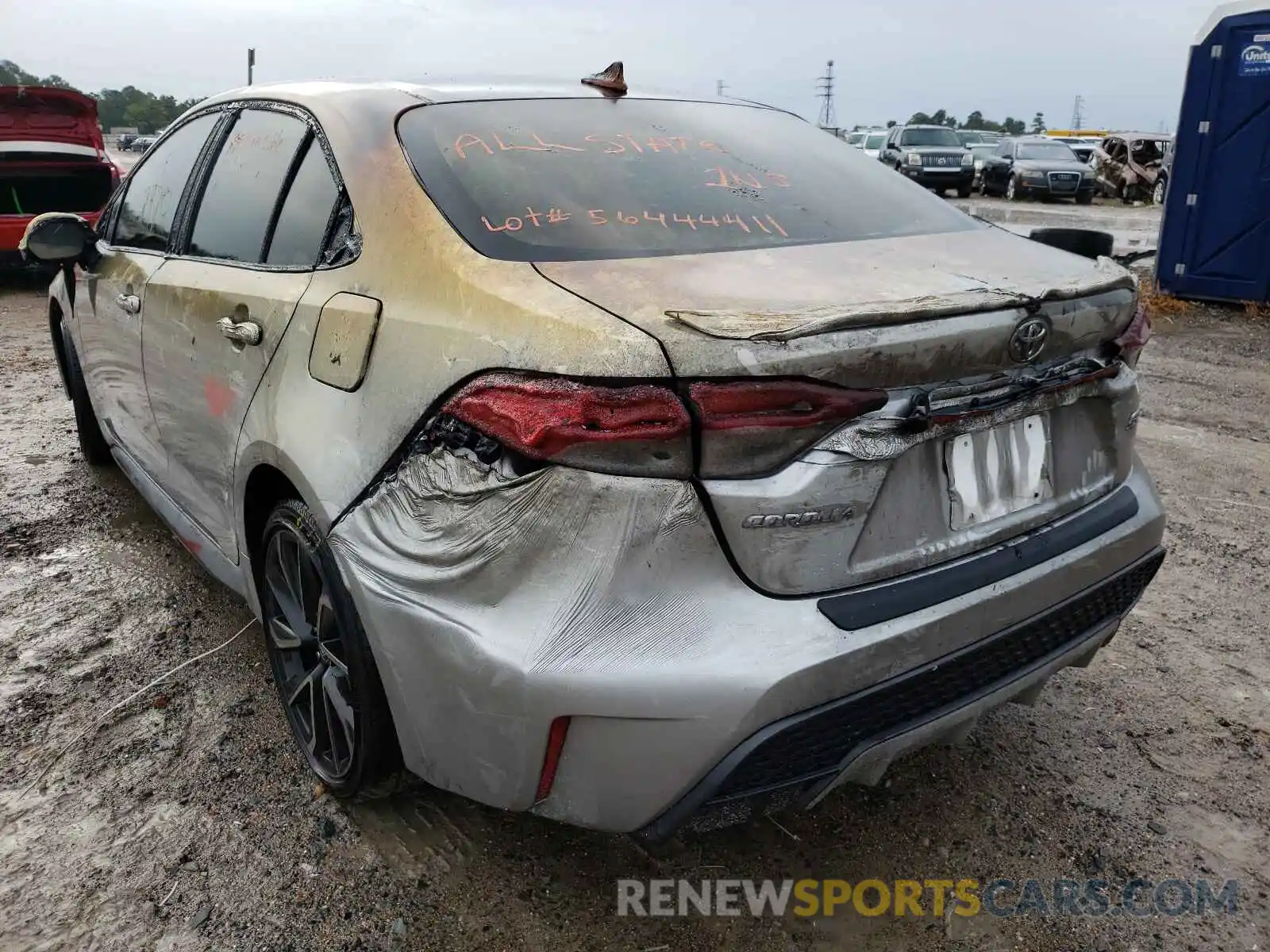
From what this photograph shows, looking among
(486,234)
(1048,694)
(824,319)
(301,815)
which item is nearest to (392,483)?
(486,234)

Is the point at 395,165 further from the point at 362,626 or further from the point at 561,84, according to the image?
the point at 362,626

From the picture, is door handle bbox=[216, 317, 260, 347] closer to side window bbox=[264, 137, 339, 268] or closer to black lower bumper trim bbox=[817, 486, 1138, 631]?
side window bbox=[264, 137, 339, 268]

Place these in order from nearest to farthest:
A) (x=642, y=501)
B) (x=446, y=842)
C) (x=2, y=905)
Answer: (x=642, y=501), (x=2, y=905), (x=446, y=842)

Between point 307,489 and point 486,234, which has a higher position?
point 486,234

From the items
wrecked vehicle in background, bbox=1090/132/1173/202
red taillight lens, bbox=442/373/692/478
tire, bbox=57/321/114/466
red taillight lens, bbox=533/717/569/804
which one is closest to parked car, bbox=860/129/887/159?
wrecked vehicle in background, bbox=1090/132/1173/202

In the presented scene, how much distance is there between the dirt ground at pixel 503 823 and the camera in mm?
2016

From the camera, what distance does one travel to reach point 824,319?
160 centimetres

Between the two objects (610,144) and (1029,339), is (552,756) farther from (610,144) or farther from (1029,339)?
(610,144)

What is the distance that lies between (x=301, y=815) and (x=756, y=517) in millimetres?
1437

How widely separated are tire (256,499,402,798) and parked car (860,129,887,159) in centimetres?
2593

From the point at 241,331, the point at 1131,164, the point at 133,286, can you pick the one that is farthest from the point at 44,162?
the point at 1131,164

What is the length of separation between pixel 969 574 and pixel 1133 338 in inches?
27.3

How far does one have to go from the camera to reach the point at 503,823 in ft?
7.55

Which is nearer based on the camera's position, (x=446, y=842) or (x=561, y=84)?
(x=446, y=842)
